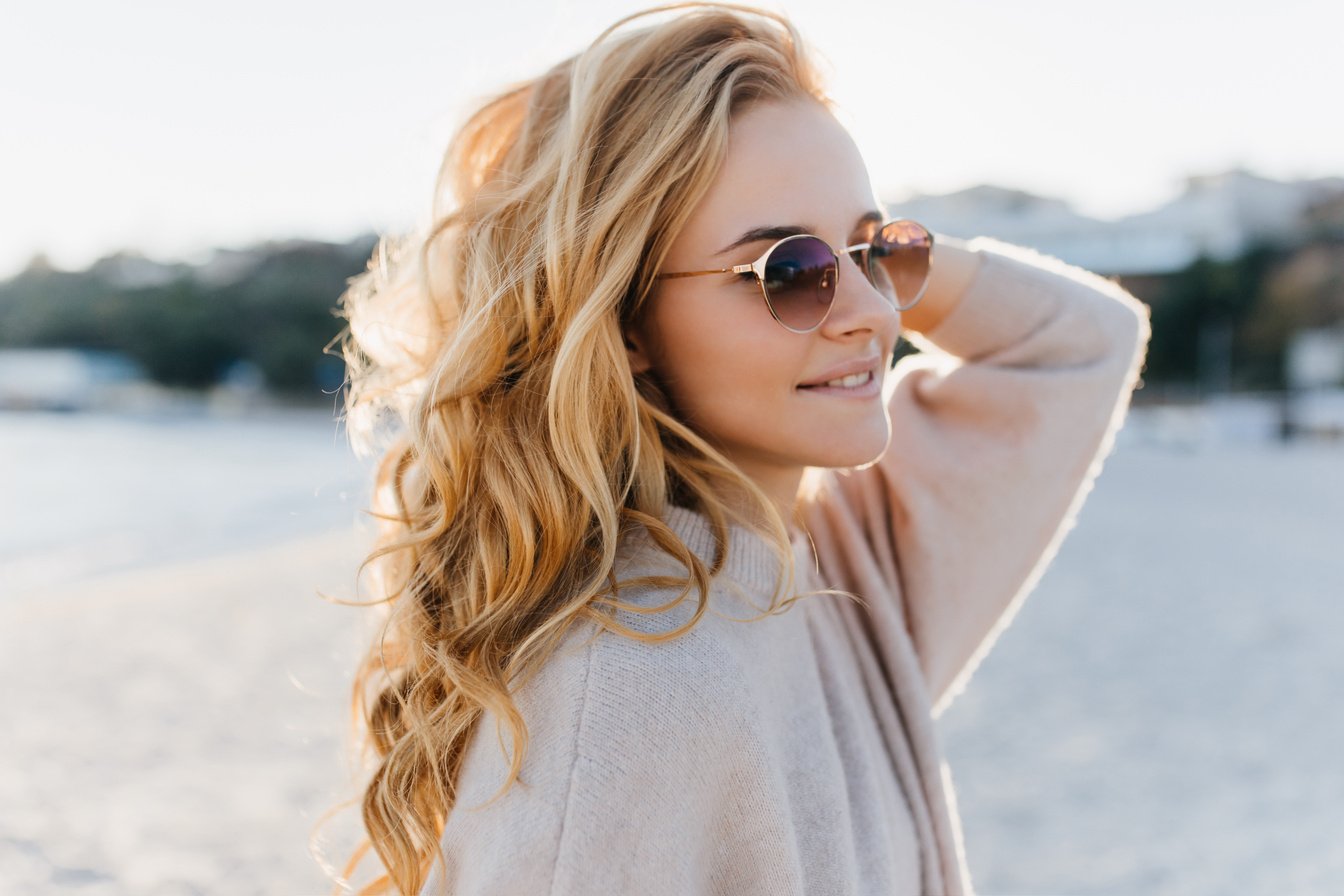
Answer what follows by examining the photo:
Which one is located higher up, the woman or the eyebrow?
the eyebrow

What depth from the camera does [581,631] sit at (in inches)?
41.8

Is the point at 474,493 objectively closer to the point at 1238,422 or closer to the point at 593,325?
the point at 593,325

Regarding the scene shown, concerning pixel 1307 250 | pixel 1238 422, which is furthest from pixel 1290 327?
pixel 1238 422

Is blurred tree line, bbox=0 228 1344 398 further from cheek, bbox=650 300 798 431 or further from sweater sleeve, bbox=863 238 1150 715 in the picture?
cheek, bbox=650 300 798 431

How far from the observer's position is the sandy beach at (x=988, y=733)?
3576 mm

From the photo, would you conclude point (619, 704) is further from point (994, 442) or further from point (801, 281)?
point (994, 442)

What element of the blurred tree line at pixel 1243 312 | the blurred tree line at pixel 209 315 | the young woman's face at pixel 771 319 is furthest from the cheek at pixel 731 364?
the blurred tree line at pixel 209 315

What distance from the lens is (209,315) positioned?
52125 mm

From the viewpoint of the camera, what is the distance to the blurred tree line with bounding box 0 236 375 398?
49.2m

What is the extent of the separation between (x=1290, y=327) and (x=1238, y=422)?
12.7 meters

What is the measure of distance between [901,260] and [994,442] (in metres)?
0.40

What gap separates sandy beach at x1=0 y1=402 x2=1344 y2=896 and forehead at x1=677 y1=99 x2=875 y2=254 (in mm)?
807

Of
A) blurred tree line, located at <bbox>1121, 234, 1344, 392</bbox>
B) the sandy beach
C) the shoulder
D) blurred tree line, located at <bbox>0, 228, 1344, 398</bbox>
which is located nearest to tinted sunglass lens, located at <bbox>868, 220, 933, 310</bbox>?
the shoulder

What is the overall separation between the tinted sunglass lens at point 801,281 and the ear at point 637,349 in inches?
7.5
